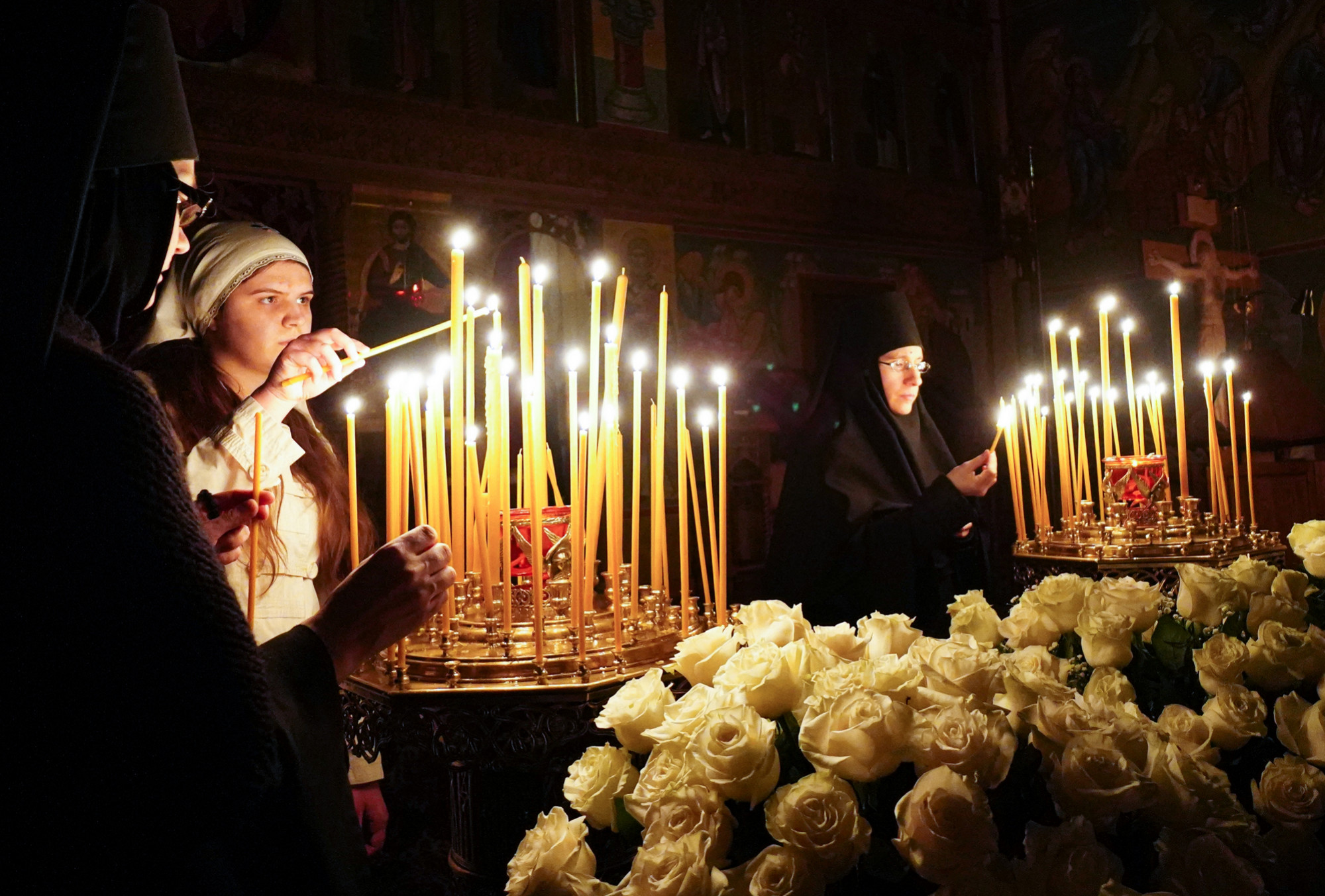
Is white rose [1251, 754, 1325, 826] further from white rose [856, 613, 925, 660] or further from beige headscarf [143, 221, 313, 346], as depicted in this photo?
beige headscarf [143, 221, 313, 346]

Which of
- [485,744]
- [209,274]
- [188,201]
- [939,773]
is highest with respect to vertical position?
[209,274]

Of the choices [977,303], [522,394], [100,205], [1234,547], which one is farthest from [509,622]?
[977,303]

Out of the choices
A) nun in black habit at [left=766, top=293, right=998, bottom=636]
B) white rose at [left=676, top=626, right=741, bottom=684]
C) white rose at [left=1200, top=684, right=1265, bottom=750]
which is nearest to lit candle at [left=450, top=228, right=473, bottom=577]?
white rose at [left=676, top=626, right=741, bottom=684]

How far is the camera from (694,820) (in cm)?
87

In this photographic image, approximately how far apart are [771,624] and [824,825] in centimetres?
30

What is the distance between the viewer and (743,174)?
6.64 metres

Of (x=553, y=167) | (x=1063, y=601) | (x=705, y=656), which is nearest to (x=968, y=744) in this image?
(x=705, y=656)

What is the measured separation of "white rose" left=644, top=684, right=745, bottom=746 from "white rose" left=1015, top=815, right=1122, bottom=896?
0.91 feet

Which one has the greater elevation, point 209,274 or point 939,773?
point 209,274

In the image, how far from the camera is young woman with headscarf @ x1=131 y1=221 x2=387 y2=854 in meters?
2.39

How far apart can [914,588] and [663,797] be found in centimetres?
326

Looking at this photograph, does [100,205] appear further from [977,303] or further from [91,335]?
[977,303]

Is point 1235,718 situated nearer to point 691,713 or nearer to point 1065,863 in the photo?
point 1065,863

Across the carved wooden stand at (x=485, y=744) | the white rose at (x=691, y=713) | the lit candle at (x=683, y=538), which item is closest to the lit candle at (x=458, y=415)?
the carved wooden stand at (x=485, y=744)
